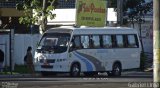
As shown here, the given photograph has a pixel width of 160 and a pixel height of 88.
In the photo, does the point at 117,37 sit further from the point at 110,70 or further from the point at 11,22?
the point at 11,22

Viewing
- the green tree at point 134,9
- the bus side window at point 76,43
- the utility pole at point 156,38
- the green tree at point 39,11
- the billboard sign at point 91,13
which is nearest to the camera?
the utility pole at point 156,38

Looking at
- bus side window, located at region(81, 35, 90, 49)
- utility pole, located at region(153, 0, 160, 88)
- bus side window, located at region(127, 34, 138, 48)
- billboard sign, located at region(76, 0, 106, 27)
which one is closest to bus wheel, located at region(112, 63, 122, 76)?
bus side window, located at region(127, 34, 138, 48)

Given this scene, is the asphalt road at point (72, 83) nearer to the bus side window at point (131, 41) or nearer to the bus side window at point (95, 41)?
the bus side window at point (95, 41)

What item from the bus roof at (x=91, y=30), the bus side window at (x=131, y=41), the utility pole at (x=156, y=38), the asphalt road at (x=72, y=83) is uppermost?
the utility pole at (x=156, y=38)

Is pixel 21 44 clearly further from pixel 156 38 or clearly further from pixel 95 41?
pixel 156 38

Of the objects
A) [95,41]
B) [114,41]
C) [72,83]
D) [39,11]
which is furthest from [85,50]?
[72,83]

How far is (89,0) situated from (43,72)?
8.82m

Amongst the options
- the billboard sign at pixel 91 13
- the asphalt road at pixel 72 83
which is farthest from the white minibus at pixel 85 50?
the billboard sign at pixel 91 13

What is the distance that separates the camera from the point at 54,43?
31203mm

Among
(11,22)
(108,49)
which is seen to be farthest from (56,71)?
(11,22)

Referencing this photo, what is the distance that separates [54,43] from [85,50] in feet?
5.94

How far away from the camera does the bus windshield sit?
30953 millimetres

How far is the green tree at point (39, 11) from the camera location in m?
37.3

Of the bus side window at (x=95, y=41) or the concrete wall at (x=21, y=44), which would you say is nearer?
the bus side window at (x=95, y=41)
